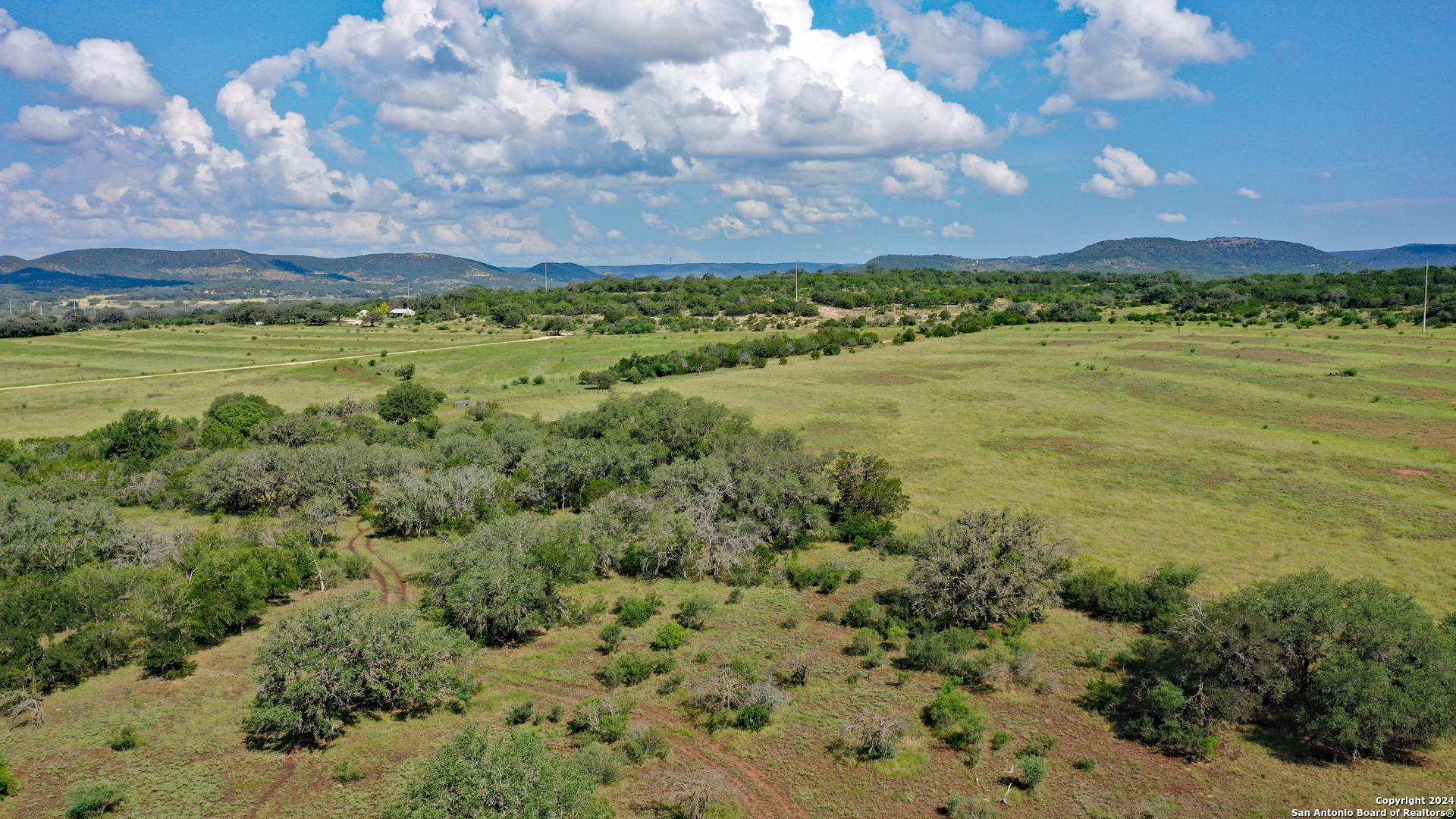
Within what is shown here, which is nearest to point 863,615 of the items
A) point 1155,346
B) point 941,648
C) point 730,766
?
point 941,648

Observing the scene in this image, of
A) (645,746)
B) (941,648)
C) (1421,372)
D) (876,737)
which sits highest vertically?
(1421,372)

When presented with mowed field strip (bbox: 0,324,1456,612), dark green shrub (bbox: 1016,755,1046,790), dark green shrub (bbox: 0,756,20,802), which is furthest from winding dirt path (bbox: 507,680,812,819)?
mowed field strip (bbox: 0,324,1456,612)

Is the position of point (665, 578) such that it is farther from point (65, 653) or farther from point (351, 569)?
point (65, 653)

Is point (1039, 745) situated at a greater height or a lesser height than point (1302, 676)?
lesser

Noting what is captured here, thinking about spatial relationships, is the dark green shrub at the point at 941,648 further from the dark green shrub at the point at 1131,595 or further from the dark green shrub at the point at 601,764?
the dark green shrub at the point at 601,764

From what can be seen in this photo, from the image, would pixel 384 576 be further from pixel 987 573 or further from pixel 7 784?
pixel 987 573
